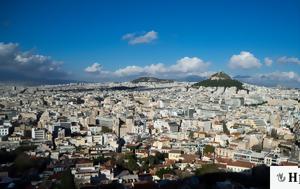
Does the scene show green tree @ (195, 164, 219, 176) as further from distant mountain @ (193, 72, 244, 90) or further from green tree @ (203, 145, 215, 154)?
distant mountain @ (193, 72, 244, 90)

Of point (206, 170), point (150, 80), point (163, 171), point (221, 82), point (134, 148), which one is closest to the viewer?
point (206, 170)

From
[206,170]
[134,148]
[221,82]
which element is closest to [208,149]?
[134,148]

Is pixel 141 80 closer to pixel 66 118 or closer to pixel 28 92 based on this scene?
pixel 28 92

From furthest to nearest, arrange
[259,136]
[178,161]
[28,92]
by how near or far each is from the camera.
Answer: [28,92]
[259,136]
[178,161]

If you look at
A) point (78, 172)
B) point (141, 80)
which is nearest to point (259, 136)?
point (78, 172)

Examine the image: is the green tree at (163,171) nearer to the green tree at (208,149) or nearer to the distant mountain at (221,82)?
the green tree at (208,149)

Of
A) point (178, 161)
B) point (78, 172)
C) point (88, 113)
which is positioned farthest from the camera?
point (88, 113)

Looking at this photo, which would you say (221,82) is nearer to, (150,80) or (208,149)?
(150,80)

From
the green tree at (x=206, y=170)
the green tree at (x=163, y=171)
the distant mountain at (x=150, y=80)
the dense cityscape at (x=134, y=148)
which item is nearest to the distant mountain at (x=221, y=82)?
the distant mountain at (x=150, y=80)
